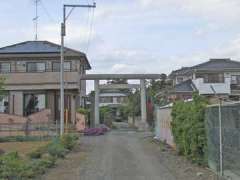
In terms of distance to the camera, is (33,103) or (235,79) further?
(235,79)

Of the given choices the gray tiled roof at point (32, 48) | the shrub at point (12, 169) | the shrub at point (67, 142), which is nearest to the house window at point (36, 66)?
the gray tiled roof at point (32, 48)

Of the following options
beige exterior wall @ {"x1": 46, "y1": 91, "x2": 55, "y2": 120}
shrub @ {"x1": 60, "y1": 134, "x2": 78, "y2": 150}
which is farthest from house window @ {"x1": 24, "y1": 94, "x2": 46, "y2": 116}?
shrub @ {"x1": 60, "y1": 134, "x2": 78, "y2": 150}

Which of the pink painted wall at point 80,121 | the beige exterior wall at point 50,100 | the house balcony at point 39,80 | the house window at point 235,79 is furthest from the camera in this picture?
the house window at point 235,79

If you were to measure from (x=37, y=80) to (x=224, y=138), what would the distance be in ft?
130

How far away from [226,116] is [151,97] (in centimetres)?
4840

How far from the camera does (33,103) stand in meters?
54.0


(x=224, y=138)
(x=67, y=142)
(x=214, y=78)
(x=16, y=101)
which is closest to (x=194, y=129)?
(x=224, y=138)

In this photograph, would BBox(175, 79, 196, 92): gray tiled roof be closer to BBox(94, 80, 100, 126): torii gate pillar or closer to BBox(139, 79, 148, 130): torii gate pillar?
BBox(139, 79, 148, 130): torii gate pillar

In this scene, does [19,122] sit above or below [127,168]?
above

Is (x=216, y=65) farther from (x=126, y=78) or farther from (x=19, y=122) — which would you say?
(x=19, y=122)

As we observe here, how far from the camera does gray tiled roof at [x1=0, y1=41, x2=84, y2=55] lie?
5395 cm

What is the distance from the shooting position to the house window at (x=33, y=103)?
53.4 meters

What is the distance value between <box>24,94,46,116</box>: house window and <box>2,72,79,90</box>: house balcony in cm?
123

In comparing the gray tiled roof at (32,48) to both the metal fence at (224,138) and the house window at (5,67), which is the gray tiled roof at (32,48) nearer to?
the house window at (5,67)
